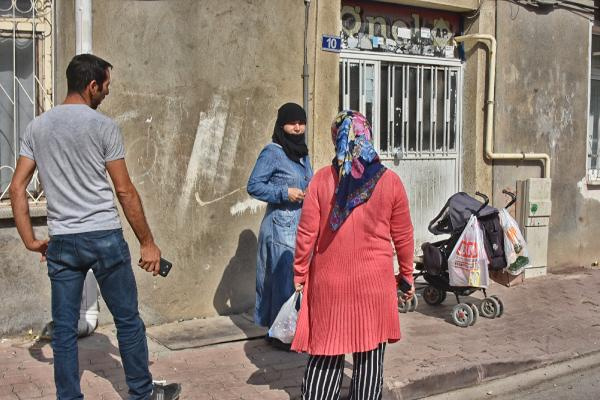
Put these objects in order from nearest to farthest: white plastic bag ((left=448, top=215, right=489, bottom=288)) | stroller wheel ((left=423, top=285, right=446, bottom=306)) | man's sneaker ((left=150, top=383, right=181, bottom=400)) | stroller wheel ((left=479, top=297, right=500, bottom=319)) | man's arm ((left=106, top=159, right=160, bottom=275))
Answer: man's arm ((left=106, top=159, right=160, bottom=275))
man's sneaker ((left=150, top=383, right=181, bottom=400))
white plastic bag ((left=448, top=215, right=489, bottom=288))
stroller wheel ((left=479, top=297, right=500, bottom=319))
stroller wheel ((left=423, top=285, right=446, bottom=306))

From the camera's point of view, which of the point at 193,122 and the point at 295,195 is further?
the point at 193,122

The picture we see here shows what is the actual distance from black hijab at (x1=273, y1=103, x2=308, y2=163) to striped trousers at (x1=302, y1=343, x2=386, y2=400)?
6.54ft

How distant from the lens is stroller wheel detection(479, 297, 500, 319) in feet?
23.6

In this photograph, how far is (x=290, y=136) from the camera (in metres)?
5.80

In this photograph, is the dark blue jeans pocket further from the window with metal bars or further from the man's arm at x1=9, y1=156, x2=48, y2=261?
the window with metal bars

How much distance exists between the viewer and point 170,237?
21.4 ft

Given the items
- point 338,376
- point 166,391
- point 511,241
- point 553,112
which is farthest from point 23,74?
point 553,112

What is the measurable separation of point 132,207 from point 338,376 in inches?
57.3

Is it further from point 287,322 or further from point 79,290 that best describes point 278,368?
point 79,290

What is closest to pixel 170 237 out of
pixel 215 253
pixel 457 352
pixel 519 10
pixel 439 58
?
pixel 215 253

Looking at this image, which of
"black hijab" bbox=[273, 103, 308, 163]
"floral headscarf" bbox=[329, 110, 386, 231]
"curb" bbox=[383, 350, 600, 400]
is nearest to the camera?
"floral headscarf" bbox=[329, 110, 386, 231]

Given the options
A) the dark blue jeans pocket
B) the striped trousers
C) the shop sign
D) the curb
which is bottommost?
the curb

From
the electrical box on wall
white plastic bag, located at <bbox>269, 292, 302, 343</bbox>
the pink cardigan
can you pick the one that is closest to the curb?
white plastic bag, located at <bbox>269, 292, 302, 343</bbox>

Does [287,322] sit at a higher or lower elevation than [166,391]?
higher
